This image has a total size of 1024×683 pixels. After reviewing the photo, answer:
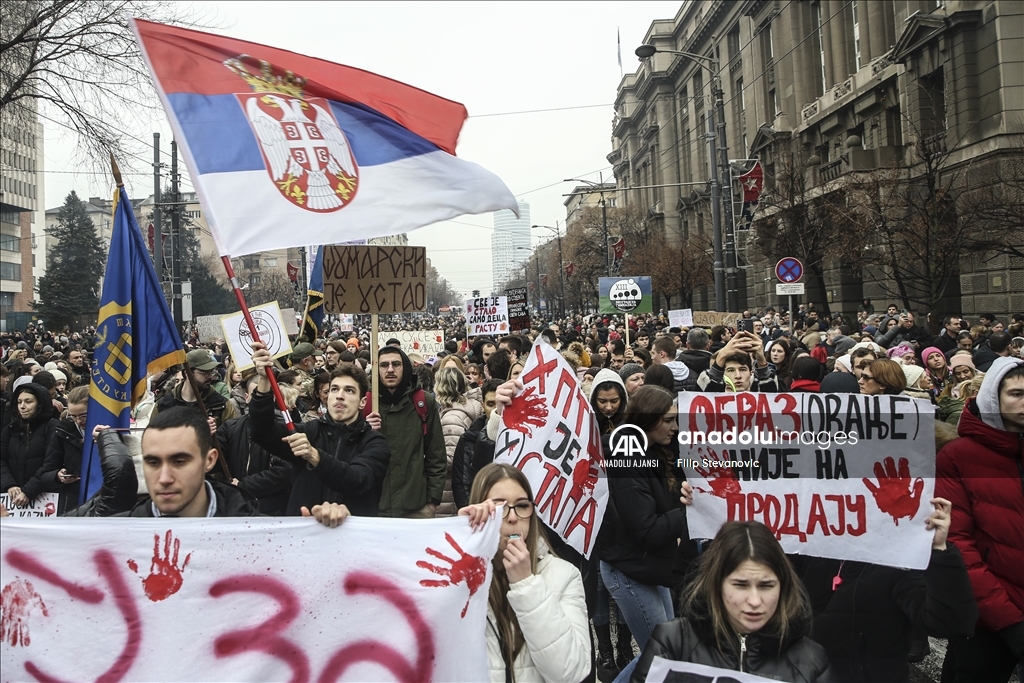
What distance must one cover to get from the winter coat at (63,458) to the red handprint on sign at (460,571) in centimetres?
424

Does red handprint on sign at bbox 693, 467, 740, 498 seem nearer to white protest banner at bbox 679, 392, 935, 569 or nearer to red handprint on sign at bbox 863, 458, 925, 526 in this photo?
white protest banner at bbox 679, 392, 935, 569

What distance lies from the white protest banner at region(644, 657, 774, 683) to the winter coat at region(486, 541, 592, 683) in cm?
27

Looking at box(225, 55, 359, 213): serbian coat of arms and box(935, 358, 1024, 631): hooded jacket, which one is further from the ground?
box(225, 55, 359, 213): serbian coat of arms

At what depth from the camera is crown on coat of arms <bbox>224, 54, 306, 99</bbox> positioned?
4.10 meters

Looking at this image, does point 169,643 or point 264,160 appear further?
point 264,160

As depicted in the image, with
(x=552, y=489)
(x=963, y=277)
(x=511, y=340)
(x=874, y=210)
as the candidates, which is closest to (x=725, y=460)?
(x=552, y=489)

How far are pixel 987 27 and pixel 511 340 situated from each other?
2126 cm

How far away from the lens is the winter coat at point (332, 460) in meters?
4.11

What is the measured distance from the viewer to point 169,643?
2.79 meters

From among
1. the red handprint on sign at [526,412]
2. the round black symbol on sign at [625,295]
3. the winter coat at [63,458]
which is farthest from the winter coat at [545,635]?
the round black symbol on sign at [625,295]

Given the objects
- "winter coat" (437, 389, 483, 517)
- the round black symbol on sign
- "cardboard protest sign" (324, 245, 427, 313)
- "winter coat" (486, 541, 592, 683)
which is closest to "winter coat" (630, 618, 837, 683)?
"winter coat" (486, 541, 592, 683)

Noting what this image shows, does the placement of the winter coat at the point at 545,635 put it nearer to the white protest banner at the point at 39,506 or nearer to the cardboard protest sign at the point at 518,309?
the white protest banner at the point at 39,506

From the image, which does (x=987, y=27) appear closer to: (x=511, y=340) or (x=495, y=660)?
(x=511, y=340)

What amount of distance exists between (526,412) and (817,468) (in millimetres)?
1455
